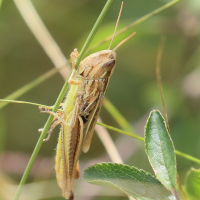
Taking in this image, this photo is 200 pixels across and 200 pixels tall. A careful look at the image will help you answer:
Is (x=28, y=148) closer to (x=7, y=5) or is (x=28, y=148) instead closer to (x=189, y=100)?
(x=7, y=5)

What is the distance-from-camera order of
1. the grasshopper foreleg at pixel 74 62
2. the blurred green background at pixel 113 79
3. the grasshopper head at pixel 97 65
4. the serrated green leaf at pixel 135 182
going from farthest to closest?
the blurred green background at pixel 113 79 → the grasshopper head at pixel 97 65 → the grasshopper foreleg at pixel 74 62 → the serrated green leaf at pixel 135 182

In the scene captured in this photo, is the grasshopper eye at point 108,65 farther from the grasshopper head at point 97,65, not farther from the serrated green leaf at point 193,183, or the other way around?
the serrated green leaf at point 193,183

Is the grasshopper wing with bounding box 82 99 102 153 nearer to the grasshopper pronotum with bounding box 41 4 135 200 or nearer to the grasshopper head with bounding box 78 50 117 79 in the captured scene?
the grasshopper pronotum with bounding box 41 4 135 200

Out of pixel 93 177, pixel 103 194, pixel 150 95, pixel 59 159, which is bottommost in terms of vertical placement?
pixel 103 194

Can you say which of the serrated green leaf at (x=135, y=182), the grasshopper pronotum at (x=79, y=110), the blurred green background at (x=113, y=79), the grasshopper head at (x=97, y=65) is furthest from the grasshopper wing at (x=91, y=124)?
the blurred green background at (x=113, y=79)

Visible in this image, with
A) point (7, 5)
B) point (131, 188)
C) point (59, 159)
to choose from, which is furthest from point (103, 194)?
point (7, 5)

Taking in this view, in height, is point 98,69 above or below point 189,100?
above
